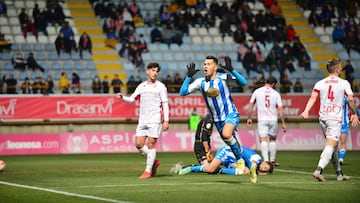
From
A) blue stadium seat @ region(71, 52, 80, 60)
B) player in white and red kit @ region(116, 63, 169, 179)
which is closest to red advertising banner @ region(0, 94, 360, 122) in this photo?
blue stadium seat @ region(71, 52, 80, 60)

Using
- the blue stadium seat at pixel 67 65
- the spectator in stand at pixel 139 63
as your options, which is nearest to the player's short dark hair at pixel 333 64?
the blue stadium seat at pixel 67 65

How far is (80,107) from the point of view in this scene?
3422 centimetres

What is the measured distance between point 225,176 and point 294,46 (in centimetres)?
2285

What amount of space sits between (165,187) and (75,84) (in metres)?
20.1

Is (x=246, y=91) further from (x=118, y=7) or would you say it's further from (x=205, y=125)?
(x=205, y=125)

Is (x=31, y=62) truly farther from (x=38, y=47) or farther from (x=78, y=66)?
(x=78, y=66)

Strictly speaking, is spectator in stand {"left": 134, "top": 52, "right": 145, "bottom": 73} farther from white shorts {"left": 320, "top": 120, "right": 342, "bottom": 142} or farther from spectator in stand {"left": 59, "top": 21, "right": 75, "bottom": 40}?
white shorts {"left": 320, "top": 120, "right": 342, "bottom": 142}

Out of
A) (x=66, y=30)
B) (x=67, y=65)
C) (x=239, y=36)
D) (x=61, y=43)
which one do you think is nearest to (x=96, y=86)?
(x=67, y=65)

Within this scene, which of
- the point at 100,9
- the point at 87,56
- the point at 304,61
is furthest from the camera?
the point at 304,61

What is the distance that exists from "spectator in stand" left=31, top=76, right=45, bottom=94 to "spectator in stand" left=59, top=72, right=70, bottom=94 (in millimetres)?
850

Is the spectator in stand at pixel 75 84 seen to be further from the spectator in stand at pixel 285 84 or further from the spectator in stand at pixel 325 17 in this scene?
the spectator in stand at pixel 325 17

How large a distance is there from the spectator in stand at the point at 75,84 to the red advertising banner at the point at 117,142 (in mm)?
2600

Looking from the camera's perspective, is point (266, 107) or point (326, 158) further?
point (266, 107)

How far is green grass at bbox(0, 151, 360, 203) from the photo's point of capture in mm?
13109
